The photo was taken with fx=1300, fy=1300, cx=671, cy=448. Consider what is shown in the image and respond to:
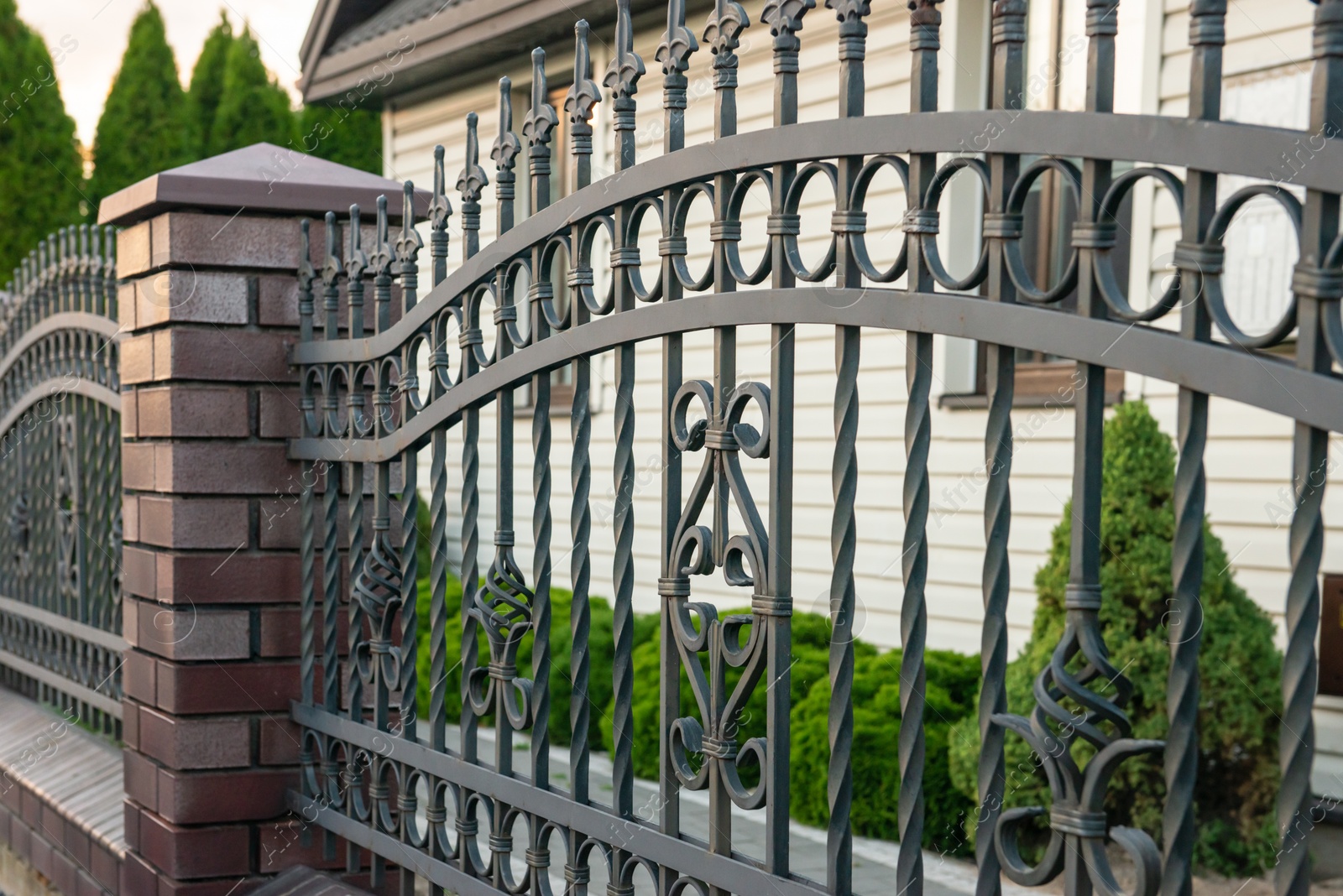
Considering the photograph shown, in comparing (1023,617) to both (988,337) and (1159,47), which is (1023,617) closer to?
(1159,47)

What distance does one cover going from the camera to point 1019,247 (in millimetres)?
1601

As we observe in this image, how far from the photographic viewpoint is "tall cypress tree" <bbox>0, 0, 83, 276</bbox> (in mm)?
16766

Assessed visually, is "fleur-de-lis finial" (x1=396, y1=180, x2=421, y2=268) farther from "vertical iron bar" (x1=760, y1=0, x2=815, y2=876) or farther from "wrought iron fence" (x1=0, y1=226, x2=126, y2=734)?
"wrought iron fence" (x1=0, y1=226, x2=126, y2=734)

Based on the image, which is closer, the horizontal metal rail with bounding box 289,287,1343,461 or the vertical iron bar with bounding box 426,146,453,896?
the horizontal metal rail with bounding box 289,287,1343,461

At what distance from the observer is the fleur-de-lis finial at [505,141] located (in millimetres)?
2459

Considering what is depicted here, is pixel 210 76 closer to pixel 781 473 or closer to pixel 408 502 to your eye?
pixel 408 502

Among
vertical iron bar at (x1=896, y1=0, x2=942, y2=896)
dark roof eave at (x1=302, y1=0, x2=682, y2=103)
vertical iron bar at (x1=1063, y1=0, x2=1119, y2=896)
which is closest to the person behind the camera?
vertical iron bar at (x1=1063, y1=0, x2=1119, y2=896)

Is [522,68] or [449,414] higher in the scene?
[522,68]

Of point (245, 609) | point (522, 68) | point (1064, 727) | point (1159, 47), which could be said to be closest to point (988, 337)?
point (1064, 727)

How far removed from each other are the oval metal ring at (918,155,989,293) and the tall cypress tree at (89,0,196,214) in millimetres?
17903

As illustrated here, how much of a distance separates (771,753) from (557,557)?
6.73 meters

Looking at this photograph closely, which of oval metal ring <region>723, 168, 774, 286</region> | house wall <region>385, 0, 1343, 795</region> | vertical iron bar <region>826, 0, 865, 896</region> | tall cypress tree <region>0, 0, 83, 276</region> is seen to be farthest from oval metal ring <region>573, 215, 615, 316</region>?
tall cypress tree <region>0, 0, 83, 276</region>

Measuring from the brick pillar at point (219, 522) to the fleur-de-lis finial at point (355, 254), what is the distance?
0.25 meters

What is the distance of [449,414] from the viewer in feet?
8.93
